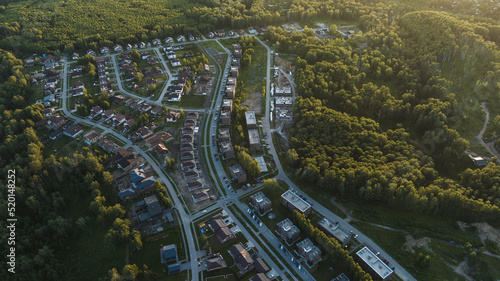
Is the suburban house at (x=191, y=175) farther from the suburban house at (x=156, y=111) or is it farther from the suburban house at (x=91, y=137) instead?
the suburban house at (x=91, y=137)

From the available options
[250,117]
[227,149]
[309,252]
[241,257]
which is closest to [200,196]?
[227,149]

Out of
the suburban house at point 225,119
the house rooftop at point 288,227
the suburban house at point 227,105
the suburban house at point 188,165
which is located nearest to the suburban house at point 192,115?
the suburban house at point 225,119

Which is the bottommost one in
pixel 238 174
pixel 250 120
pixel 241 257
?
pixel 241 257

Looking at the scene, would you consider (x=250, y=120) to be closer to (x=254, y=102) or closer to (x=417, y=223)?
(x=254, y=102)

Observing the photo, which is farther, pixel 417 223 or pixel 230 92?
pixel 230 92

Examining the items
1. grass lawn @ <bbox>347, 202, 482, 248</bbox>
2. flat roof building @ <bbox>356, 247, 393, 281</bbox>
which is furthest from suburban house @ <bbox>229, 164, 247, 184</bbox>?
flat roof building @ <bbox>356, 247, 393, 281</bbox>

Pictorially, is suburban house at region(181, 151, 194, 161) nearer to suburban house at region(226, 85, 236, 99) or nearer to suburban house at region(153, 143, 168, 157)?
suburban house at region(153, 143, 168, 157)

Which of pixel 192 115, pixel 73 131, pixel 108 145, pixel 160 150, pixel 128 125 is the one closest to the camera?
pixel 160 150
